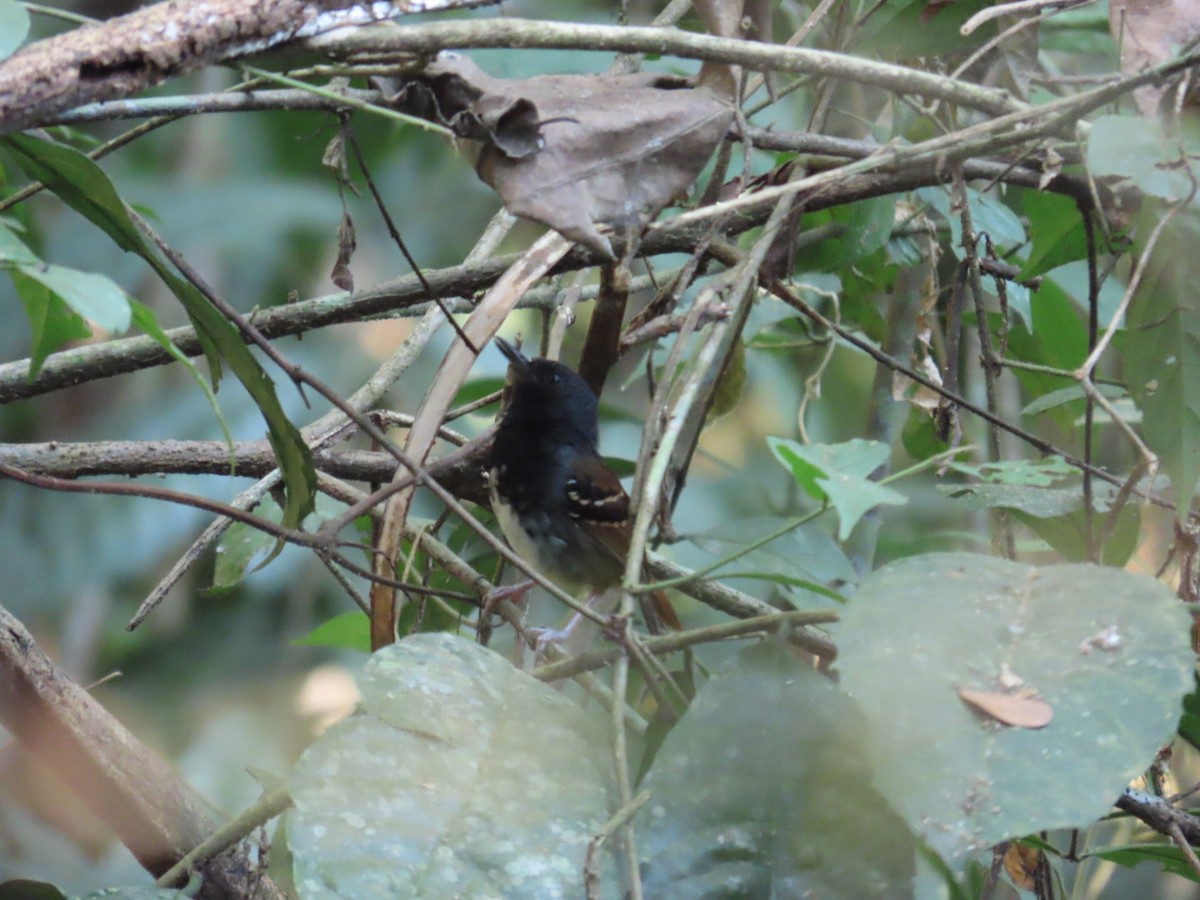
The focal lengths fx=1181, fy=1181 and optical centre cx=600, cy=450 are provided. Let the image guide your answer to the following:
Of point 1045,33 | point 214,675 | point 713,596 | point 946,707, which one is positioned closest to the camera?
point 946,707

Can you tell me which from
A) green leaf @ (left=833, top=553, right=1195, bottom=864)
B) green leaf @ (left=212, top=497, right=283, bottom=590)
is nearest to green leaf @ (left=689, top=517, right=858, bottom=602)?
green leaf @ (left=833, top=553, right=1195, bottom=864)

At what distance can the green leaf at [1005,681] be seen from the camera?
87 centimetres

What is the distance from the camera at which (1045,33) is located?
3025 mm

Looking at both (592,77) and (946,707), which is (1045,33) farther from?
(946,707)

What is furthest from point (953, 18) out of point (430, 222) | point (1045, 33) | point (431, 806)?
point (430, 222)

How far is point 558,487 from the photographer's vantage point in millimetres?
3043

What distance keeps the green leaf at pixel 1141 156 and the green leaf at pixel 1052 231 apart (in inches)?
20.2

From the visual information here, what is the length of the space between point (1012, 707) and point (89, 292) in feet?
2.52

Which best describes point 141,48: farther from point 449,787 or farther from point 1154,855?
point 1154,855

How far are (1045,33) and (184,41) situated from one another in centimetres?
252

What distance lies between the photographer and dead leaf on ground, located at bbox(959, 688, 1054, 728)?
92cm

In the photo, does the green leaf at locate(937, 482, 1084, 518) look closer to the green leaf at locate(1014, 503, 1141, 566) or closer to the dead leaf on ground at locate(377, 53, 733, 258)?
the green leaf at locate(1014, 503, 1141, 566)

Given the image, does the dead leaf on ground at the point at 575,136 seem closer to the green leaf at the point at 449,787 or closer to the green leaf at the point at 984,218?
the green leaf at the point at 449,787

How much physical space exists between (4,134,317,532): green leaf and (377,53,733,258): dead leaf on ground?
331 mm
